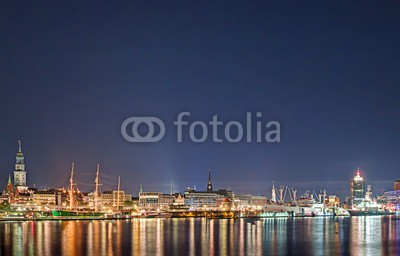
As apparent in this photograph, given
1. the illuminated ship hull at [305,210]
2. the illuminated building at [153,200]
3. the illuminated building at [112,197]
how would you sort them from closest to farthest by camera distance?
the illuminated ship hull at [305,210]
the illuminated building at [112,197]
the illuminated building at [153,200]

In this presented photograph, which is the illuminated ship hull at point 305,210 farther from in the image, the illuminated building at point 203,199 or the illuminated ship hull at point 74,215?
the illuminated ship hull at point 74,215

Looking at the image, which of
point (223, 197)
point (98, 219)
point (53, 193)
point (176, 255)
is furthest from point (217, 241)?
point (223, 197)

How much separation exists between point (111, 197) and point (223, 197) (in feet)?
129

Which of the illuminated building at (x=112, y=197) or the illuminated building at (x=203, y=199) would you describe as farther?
the illuminated building at (x=203, y=199)

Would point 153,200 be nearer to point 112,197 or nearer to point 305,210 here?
point 112,197

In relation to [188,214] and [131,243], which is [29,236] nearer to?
[131,243]

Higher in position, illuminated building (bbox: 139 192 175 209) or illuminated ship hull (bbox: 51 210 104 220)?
illuminated ship hull (bbox: 51 210 104 220)

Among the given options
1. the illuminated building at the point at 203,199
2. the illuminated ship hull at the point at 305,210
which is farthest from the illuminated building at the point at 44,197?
the illuminated ship hull at the point at 305,210

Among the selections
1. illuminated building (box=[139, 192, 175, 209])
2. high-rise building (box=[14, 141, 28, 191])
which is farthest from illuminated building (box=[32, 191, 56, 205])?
illuminated building (box=[139, 192, 175, 209])

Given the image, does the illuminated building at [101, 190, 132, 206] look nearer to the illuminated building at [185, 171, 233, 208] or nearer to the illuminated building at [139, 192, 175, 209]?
the illuminated building at [139, 192, 175, 209]

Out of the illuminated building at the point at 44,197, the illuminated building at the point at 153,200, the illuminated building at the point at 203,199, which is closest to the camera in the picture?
the illuminated building at the point at 44,197

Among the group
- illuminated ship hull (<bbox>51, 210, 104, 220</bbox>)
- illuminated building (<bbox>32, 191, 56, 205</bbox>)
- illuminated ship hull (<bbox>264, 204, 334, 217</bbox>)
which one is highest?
illuminated ship hull (<bbox>51, 210, 104, 220</bbox>)

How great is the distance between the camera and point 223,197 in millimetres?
183625

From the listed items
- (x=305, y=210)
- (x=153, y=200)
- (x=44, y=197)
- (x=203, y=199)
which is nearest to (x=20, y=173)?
(x=44, y=197)
